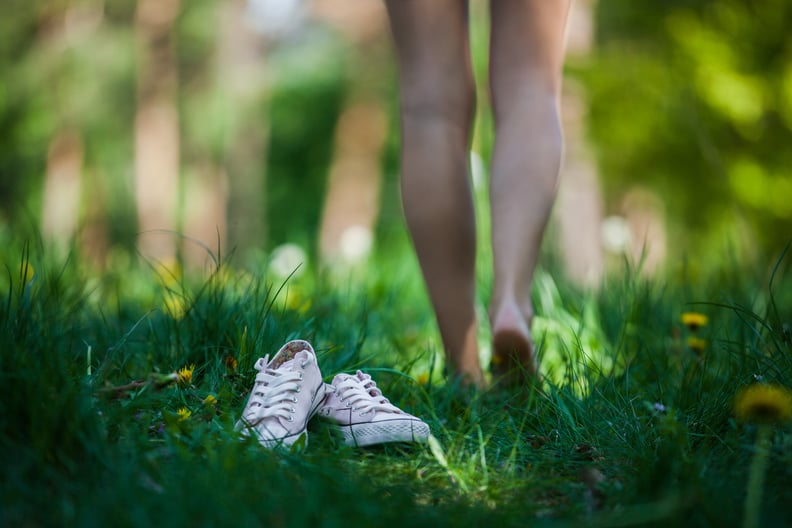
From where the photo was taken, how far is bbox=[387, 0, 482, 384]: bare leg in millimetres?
1938

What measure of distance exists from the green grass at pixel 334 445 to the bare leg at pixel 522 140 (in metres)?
0.23

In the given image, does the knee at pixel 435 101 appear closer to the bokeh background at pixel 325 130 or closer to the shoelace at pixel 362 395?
the bokeh background at pixel 325 130

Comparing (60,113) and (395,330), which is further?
(60,113)

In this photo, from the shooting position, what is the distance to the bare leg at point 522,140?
74.5 inches

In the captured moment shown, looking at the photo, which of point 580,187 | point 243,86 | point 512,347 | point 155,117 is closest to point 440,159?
point 512,347

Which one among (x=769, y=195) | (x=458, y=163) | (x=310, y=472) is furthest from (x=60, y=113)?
(x=310, y=472)

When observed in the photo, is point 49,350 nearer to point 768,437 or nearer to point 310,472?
point 310,472

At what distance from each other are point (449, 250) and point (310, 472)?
2.84 ft

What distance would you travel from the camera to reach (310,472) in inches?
47.9

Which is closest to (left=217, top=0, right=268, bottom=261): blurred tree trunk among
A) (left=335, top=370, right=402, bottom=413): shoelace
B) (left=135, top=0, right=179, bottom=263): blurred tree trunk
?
(left=135, top=0, right=179, bottom=263): blurred tree trunk

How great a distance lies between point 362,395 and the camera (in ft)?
4.88

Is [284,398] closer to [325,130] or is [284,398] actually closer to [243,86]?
[243,86]

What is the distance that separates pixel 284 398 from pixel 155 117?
32.0 ft

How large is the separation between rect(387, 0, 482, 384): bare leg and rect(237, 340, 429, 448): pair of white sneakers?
51cm
